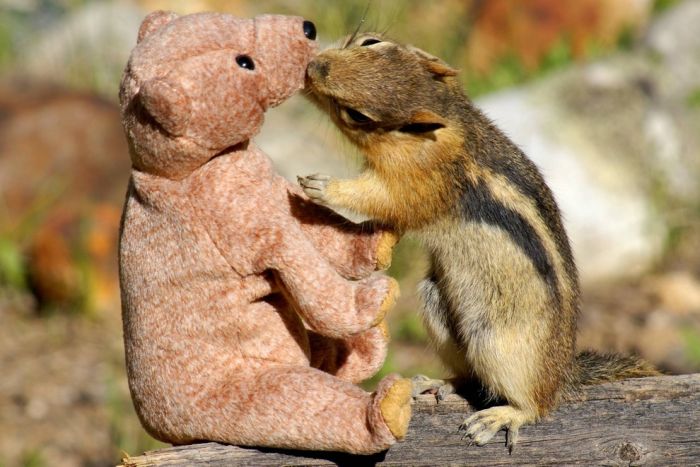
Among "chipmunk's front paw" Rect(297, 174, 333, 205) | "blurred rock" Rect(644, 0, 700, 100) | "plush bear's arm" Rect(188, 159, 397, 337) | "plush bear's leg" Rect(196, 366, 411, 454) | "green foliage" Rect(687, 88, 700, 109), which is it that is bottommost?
"plush bear's leg" Rect(196, 366, 411, 454)

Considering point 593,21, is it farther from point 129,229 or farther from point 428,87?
point 129,229

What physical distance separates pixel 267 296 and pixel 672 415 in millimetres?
1375

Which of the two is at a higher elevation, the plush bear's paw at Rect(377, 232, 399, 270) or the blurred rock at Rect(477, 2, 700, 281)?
the blurred rock at Rect(477, 2, 700, 281)

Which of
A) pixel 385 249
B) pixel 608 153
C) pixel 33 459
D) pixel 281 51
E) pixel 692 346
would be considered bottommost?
pixel 33 459

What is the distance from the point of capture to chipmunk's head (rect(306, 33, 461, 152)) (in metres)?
2.79

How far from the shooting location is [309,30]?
104 inches

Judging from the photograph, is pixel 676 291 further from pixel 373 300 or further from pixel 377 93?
pixel 373 300

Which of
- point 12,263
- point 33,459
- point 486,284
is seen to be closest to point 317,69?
point 486,284

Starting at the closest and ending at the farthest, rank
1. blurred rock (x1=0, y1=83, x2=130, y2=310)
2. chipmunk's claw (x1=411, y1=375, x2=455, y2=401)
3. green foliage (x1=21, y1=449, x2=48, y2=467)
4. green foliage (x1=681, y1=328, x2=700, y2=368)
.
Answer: chipmunk's claw (x1=411, y1=375, x2=455, y2=401), green foliage (x1=21, y1=449, x2=48, y2=467), green foliage (x1=681, y1=328, x2=700, y2=368), blurred rock (x1=0, y1=83, x2=130, y2=310)

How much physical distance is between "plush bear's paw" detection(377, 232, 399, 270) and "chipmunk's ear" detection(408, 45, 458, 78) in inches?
23.1

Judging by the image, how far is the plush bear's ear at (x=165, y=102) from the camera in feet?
7.63

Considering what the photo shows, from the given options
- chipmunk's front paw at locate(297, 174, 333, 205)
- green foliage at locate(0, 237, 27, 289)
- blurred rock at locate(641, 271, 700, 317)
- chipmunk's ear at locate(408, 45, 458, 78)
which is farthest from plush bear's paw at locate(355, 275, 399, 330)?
blurred rock at locate(641, 271, 700, 317)

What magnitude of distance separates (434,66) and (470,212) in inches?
19.4

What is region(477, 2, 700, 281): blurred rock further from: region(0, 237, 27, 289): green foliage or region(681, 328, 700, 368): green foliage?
region(0, 237, 27, 289): green foliage
